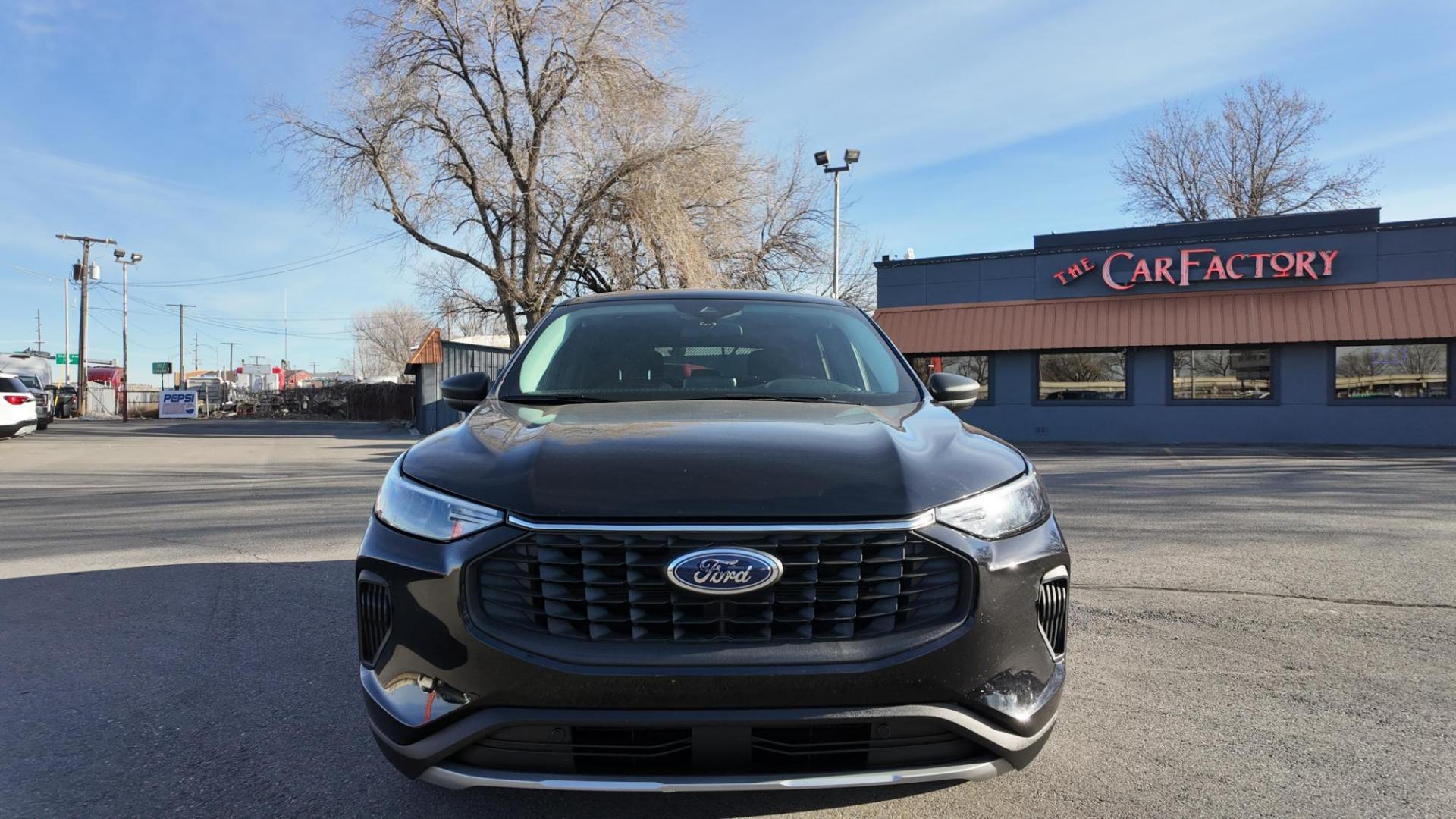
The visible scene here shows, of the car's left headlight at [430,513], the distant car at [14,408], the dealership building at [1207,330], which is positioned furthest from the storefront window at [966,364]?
the car's left headlight at [430,513]

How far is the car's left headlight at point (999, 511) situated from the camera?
2191 millimetres

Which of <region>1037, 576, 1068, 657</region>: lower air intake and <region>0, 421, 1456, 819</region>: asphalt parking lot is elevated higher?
<region>1037, 576, 1068, 657</region>: lower air intake

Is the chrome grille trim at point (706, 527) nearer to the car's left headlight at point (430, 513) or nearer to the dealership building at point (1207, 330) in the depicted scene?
the car's left headlight at point (430, 513)

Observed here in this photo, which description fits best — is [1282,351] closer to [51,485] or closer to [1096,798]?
[1096,798]

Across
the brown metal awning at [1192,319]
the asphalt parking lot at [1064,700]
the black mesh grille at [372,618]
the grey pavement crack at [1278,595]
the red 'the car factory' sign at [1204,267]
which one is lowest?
the asphalt parking lot at [1064,700]

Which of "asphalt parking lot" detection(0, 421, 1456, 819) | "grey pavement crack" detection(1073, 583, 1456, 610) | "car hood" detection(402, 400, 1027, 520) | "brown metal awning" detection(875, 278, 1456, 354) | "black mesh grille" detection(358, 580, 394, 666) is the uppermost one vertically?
"brown metal awning" detection(875, 278, 1456, 354)

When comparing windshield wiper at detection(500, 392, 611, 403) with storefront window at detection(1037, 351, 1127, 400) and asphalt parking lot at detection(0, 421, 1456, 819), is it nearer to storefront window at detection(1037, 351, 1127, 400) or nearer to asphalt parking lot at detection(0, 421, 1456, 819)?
asphalt parking lot at detection(0, 421, 1456, 819)

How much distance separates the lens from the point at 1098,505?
903cm

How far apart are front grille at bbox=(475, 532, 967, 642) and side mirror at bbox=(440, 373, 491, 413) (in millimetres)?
1443

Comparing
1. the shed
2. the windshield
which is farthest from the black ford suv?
the shed

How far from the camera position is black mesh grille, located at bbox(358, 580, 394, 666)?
87.6 inches

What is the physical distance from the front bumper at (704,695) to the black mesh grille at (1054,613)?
0.05 metres

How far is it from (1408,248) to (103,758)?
2416 centimetres

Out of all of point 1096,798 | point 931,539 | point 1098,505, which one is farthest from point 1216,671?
point 1098,505
